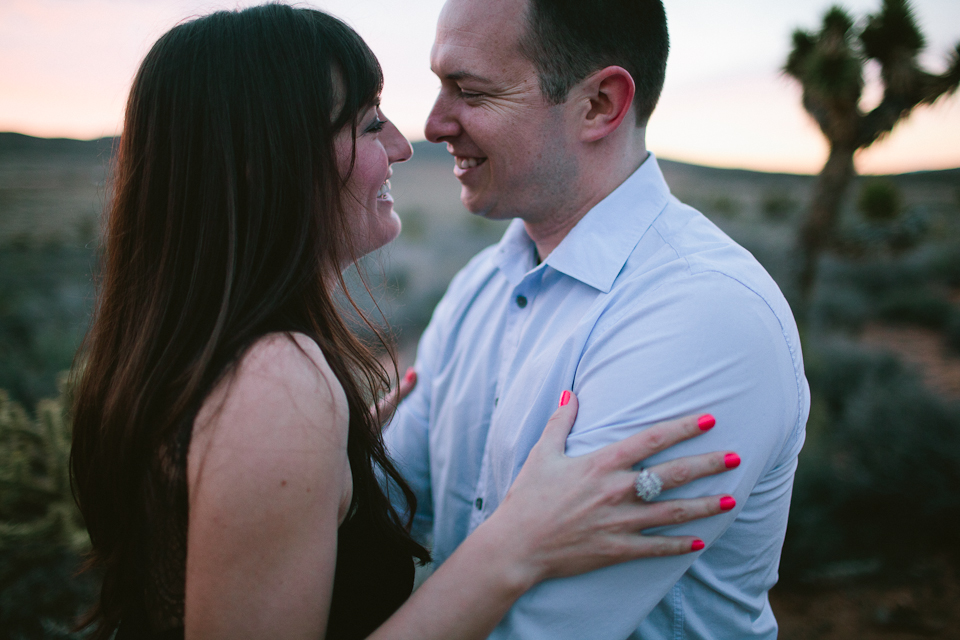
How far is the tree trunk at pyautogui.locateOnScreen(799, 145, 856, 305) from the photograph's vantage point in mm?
8305

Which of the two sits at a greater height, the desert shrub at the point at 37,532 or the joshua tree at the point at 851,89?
the joshua tree at the point at 851,89

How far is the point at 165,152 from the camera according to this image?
143 cm

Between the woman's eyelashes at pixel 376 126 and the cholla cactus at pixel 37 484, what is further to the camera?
the cholla cactus at pixel 37 484

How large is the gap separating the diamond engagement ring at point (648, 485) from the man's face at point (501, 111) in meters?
1.30

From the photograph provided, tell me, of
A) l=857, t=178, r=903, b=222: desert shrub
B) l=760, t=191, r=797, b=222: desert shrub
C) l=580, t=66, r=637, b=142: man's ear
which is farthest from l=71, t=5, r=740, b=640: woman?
l=760, t=191, r=797, b=222: desert shrub

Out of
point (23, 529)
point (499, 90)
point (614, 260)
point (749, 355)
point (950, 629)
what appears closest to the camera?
point (749, 355)

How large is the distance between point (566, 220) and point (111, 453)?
181 cm

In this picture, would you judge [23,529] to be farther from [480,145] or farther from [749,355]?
[749,355]

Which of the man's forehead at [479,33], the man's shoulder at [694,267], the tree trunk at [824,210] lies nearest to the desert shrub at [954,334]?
the tree trunk at [824,210]

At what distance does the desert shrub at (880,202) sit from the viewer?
60.4 feet

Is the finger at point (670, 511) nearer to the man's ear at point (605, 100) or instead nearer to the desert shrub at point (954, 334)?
the man's ear at point (605, 100)

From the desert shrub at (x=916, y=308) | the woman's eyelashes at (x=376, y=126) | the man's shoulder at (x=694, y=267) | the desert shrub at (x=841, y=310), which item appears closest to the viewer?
the man's shoulder at (x=694, y=267)

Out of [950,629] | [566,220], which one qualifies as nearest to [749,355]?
[566,220]

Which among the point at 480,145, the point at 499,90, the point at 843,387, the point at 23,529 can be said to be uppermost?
the point at 499,90
